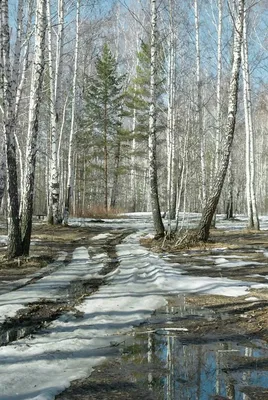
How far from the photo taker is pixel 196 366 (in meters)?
3.56

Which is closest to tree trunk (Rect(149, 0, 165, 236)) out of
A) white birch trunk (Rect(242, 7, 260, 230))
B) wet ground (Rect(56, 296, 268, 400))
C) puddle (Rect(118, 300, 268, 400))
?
white birch trunk (Rect(242, 7, 260, 230))

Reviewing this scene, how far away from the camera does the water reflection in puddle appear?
10.1 feet

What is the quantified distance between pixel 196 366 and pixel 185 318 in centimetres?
148

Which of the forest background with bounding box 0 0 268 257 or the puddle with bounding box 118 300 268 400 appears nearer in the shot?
the puddle with bounding box 118 300 268 400

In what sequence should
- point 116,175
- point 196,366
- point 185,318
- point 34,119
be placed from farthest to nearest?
point 116,175, point 34,119, point 185,318, point 196,366

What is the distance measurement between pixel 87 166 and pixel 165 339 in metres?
33.7

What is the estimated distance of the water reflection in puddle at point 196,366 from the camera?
10.1 ft

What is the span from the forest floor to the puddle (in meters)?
0.01

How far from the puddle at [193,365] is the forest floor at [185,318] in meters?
0.01

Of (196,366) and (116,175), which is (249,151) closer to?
(196,366)

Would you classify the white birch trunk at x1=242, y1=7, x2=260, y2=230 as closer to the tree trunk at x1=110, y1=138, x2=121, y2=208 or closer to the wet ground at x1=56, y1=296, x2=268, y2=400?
the wet ground at x1=56, y1=296, x2=268, y2=400

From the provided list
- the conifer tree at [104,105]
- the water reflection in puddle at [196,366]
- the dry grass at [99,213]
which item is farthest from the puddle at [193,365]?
the conifer tree at [104,105]

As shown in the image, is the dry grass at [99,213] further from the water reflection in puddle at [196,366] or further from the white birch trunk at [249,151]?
the water reflection in puddle at [196,366]

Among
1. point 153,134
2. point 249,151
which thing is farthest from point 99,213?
point 153,134
